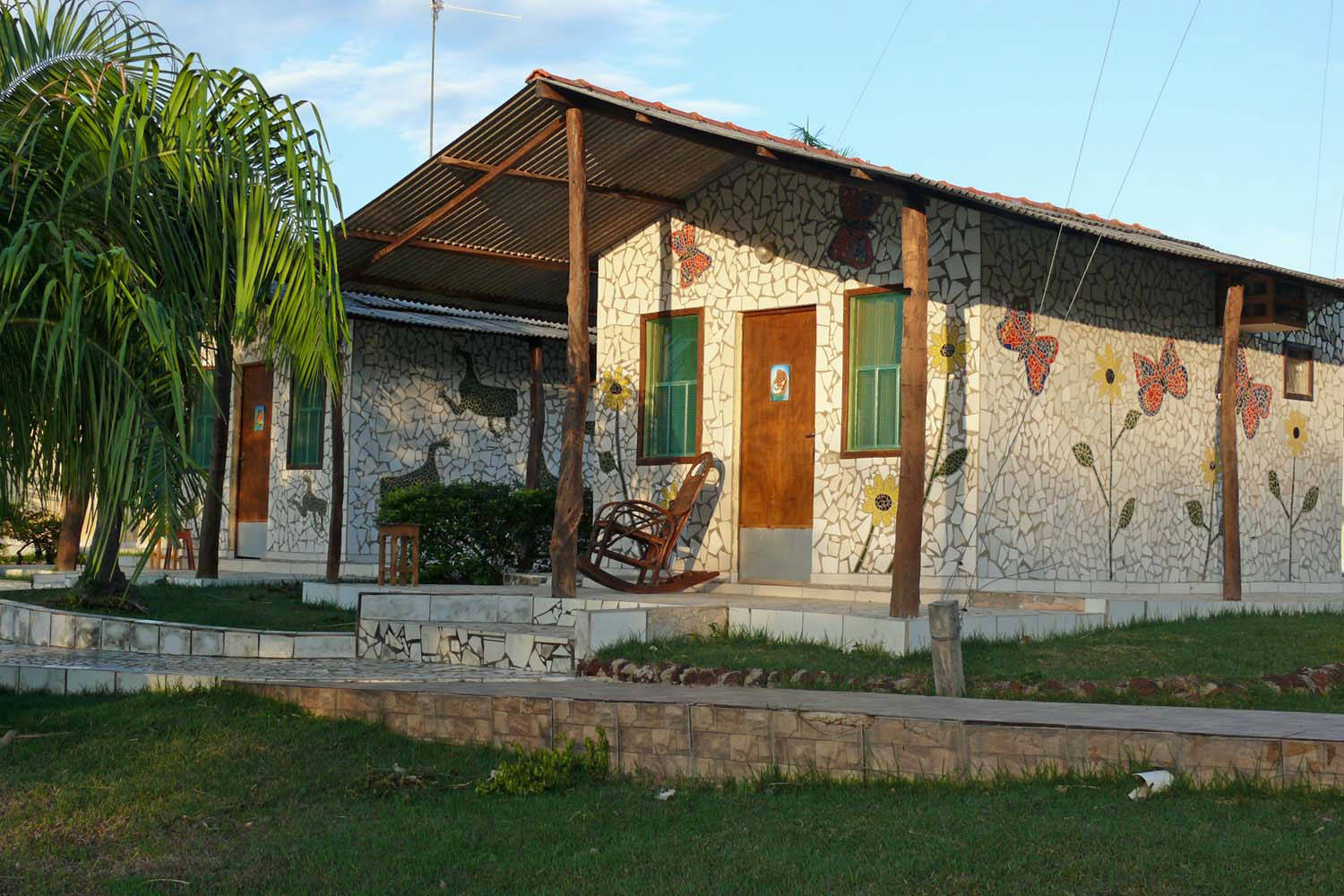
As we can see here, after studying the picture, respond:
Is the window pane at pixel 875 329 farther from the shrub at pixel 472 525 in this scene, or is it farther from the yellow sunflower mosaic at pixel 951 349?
the shrub at pixel 472 525

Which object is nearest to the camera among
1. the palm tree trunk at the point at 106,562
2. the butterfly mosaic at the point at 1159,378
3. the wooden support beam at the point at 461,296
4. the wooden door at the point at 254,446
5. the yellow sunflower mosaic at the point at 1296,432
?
the palm tree trunk at the point at 106,562

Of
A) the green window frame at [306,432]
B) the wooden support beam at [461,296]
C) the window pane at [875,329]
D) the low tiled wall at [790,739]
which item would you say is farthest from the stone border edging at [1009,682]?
the green window frame at [306,432]

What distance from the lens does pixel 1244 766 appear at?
572cm

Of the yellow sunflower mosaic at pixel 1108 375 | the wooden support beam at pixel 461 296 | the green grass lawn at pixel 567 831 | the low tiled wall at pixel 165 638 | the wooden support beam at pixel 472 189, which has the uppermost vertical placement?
the wooden support beam at pixel 472 189

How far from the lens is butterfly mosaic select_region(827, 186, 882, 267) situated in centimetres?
1184

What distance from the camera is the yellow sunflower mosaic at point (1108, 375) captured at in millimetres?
12281

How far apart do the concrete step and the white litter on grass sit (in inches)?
178

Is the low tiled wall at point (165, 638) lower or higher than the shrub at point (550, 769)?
higher

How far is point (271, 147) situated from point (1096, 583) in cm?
811

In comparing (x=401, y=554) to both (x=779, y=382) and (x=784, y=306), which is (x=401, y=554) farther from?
(x=784, y=306)

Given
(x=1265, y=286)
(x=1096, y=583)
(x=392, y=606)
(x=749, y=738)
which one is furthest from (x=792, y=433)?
(x=749, y=738)

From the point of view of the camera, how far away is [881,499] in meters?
11.5

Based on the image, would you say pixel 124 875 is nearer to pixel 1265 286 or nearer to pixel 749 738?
pixel 749 738

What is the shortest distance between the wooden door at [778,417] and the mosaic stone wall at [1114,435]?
5.44 ft
